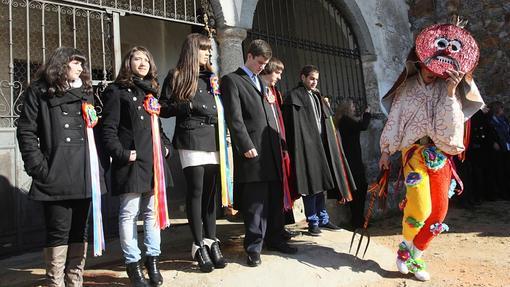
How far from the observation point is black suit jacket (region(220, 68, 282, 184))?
303 cm

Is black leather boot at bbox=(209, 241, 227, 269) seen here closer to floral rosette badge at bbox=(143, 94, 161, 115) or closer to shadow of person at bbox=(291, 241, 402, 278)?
shadow of person at bbox=(291, 241, 402, 278)

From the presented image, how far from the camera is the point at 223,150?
3.07 metres

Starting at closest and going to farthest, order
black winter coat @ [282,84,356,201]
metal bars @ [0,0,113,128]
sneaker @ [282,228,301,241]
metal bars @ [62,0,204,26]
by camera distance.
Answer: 1. black winter coat @ [282,84,356,201]
2. sneaker @ [282,228,301,241]
3. metal bars @ [0,0,113,128]
4. metal bars @ [62,0,204,26]

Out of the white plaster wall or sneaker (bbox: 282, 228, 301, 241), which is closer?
sneaker (bbox: 282, 228, 301, 241)

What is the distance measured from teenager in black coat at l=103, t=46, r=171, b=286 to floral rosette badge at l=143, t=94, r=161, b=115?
0.6 inches

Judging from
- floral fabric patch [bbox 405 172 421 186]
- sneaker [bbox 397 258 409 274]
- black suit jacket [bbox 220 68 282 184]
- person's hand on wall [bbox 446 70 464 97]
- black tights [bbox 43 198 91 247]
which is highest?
person's hand on wall [bbox 446 70 464 97]

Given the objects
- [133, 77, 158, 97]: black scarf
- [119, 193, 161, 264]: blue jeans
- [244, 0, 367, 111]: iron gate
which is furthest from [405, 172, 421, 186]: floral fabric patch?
[244, 0, 367, 111]: iron gate

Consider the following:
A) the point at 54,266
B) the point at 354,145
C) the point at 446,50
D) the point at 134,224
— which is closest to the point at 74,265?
the point at 54,266

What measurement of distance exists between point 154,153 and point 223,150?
1.66 feet

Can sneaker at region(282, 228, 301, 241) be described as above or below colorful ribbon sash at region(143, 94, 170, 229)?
below

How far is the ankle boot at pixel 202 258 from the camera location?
2879 mm

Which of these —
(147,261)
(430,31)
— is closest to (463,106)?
(430,31)

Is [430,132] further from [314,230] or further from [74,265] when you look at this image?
[74,265]

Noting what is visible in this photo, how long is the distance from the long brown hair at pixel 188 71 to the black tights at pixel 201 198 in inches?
20.1
